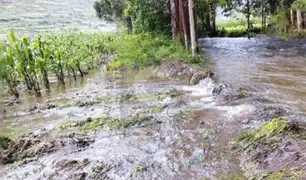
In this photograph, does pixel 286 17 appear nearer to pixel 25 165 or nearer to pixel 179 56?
pixel 179 56

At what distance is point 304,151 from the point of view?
431 centimetres

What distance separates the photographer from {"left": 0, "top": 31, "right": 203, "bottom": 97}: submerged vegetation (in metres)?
11.9

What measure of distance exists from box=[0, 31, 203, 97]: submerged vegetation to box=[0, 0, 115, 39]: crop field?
3719cm

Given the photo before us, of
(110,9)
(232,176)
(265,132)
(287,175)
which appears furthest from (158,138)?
(110,9)

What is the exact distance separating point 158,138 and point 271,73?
6916 millimetres

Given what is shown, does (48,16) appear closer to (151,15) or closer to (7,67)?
(151,15)

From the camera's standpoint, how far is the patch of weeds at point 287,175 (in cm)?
367

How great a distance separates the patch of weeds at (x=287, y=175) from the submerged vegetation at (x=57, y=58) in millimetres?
9303

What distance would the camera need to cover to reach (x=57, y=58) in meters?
13.1

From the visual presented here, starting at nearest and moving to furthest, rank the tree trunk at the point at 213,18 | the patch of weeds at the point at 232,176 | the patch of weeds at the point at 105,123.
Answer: the patch of weeds at the point at 232,176 < the patch of weeds at the point at 105,123 < the tree trunk at the point at 213,18

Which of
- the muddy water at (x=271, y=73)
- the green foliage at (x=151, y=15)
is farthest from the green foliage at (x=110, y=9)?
the muddy water at (x=271, y=73)

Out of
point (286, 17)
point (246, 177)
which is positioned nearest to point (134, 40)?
point (286, 17)

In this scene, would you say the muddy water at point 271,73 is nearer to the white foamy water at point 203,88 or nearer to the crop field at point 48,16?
the white foamy water at point 203,88

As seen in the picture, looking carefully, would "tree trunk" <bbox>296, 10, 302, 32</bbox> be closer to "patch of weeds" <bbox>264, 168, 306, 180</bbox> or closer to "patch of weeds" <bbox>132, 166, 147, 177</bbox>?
"patch of weeds" <bbox>132, 166, 147, 177</bbox>
